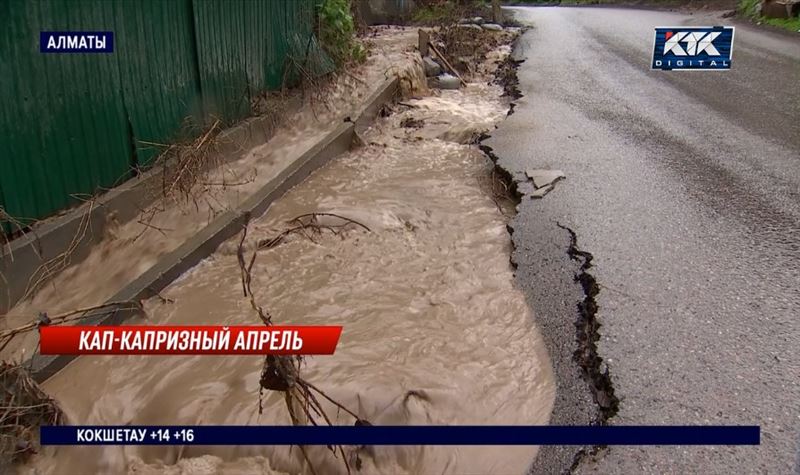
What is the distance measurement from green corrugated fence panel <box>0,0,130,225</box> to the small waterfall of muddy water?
977mm

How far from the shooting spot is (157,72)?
4902mm

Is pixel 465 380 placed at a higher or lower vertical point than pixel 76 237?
lower

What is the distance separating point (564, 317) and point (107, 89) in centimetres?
342

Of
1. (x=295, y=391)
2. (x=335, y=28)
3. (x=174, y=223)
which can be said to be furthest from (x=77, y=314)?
(x=335, y=28)

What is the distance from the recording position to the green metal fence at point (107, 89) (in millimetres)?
3658

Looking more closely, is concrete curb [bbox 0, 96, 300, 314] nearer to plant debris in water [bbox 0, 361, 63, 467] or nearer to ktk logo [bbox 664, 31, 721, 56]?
plant debris in water [bbox 0, 361, 63, 467]

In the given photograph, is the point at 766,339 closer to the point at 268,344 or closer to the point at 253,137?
the point at 268,344

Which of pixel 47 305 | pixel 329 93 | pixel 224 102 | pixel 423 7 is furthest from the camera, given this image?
pixel 423 7

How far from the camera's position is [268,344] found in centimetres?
246

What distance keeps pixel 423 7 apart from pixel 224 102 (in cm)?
1340

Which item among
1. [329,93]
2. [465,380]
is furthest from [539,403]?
[329,93]

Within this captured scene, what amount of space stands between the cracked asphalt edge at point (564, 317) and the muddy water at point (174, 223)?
7.61 ft

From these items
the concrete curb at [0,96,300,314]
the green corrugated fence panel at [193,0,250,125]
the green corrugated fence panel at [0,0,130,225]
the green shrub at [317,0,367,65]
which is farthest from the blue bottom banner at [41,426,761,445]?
the green shrub at [317,0,367,65]

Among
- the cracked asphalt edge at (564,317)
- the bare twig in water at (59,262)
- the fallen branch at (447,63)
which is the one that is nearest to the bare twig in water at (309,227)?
the bare twig in water at (59,262)
